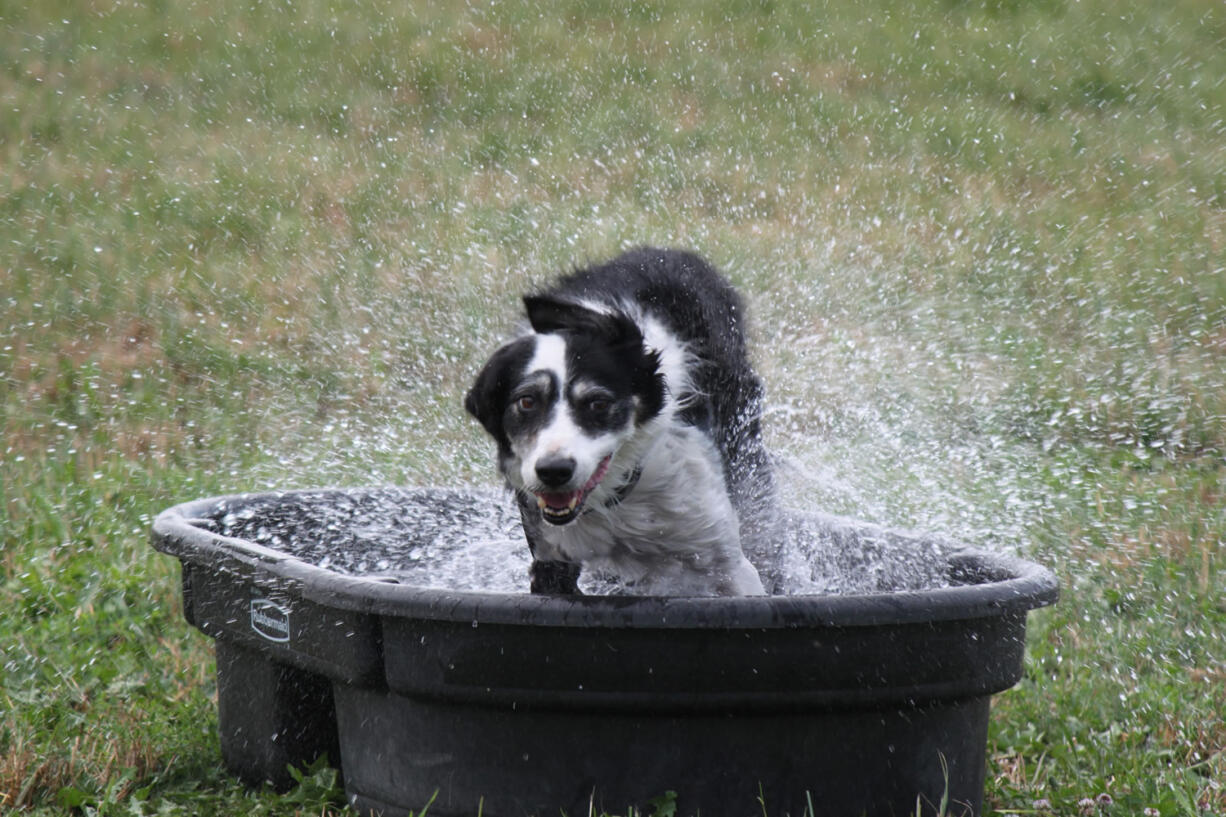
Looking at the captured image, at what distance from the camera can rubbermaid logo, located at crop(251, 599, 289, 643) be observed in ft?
9.33

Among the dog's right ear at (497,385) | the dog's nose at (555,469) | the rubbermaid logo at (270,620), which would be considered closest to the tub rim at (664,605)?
the rubbermaid logo at (270,620)

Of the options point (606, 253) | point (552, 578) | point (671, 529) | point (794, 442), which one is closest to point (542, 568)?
point (552, 578)

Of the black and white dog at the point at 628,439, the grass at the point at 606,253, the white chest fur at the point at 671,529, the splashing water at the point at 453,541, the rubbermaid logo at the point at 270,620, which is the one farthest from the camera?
the grass at the point at 606,253

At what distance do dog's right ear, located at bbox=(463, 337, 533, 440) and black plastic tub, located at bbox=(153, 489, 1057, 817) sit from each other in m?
0.63

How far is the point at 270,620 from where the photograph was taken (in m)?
2.89

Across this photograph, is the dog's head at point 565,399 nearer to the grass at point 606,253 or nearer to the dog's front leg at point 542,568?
the dog's front leg at point 542,568

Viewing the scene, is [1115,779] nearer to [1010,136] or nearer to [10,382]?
[10,382]

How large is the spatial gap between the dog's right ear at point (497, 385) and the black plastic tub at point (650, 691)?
0.63 m

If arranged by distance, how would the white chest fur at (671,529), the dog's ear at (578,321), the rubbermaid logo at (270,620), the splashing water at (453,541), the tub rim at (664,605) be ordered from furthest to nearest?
the splashing water at (453,541), the white chest fur at (671,529), the dog's ear at (578,321), the rubbermaid logo at (270,620), the tub rim at (664,605)

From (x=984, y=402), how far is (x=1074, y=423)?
1.47 feet

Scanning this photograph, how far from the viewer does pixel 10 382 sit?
6.59 m

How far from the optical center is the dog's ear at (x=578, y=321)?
3238mm

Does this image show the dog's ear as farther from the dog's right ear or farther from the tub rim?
the tub rim

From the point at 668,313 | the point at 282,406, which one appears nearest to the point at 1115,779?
the point at 668,313
